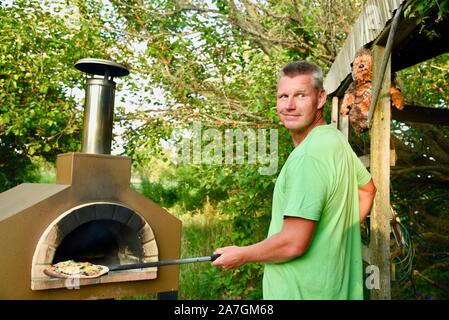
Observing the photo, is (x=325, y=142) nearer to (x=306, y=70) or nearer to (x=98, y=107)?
(x=306, y=70)

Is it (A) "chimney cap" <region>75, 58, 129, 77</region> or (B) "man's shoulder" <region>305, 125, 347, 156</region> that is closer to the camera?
(B) "man's shoulder" <region>305, 125, 347, 156</region>

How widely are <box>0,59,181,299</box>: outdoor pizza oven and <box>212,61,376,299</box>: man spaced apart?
2.61 m

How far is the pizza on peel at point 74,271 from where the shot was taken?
352cm

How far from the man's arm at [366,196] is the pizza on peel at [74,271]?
7.71ft

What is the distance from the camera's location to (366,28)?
2.77m

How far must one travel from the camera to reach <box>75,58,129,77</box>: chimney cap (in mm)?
4106

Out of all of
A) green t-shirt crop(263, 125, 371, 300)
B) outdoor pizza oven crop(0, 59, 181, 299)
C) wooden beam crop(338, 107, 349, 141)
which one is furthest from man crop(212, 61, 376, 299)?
outdoor pizza oven crop(0, 59, 181, 299)

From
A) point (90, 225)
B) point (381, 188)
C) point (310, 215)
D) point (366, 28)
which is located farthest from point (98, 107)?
point (310, 215)

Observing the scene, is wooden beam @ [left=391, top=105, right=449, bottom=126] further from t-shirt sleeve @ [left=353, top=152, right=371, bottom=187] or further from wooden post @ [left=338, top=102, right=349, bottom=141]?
t-shirt sleeve @ [left=353, top=152, right=371, bottom=187]

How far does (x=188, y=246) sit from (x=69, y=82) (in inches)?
133

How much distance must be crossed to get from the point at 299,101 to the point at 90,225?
3.15m

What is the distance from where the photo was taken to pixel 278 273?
4.79ft

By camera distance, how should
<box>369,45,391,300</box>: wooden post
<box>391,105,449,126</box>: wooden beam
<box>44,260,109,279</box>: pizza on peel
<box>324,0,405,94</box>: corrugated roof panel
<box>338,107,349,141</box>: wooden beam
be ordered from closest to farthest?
<box>324,0,405,94</box>: corrugated roof panel → <box>369,45,391,300</box>: wooden post → <box>44,260,109,279</box>: pizza on peel → <box>338,107,349,141</box>: wooden beam → <box>391,105,449,126</box>: wooden beam

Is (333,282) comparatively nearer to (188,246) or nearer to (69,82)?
(69,82)
